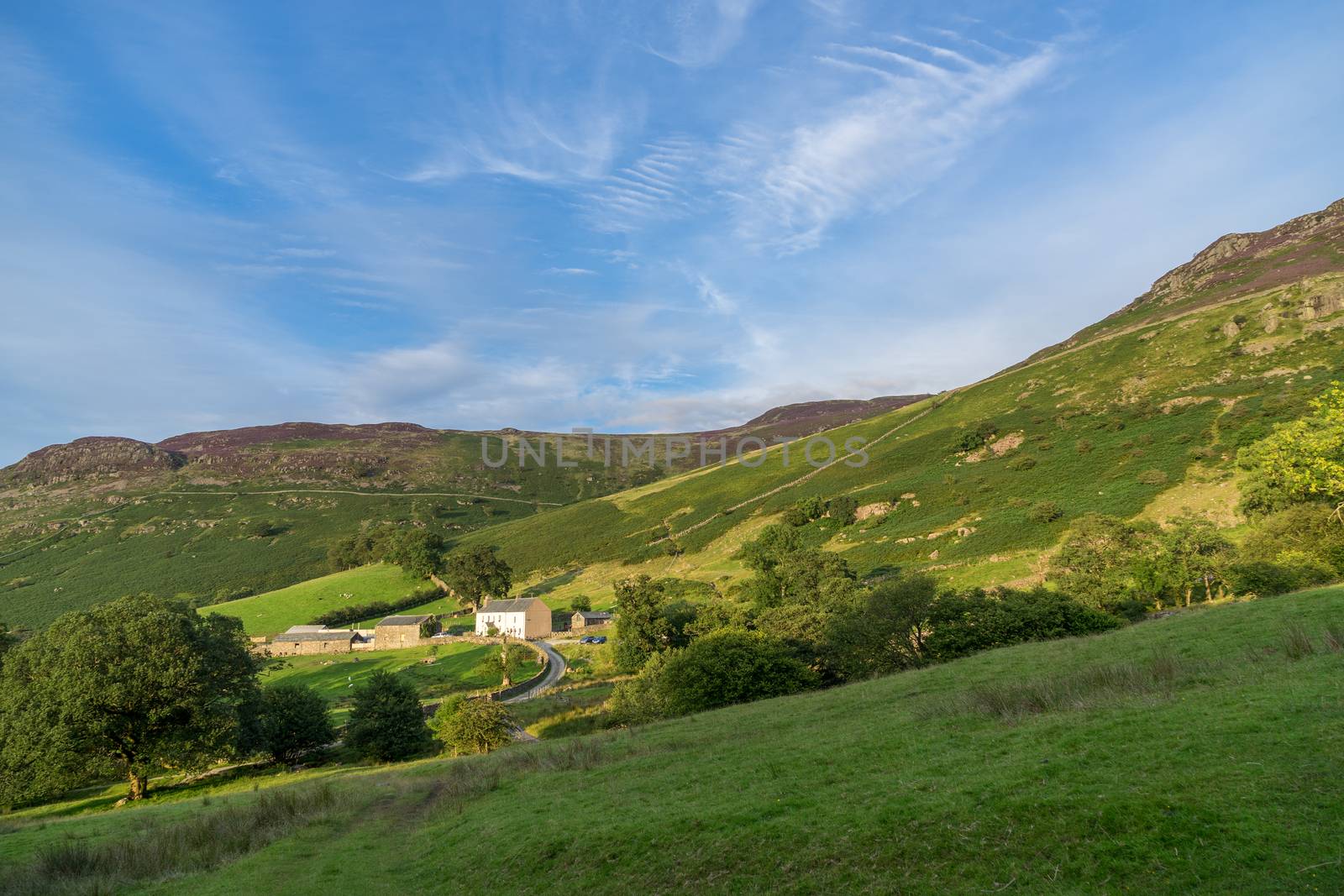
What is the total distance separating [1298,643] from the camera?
54.7 feet

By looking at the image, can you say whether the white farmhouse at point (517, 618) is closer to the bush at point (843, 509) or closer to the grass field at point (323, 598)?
the grass field at point (323, 598)

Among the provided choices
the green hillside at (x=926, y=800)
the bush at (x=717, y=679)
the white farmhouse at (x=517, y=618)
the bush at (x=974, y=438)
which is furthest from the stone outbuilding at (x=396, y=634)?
the bush at (x=974, y=438)

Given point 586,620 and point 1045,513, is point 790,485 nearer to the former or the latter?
point 586,620

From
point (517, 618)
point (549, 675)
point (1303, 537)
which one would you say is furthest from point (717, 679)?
point (517, 618)

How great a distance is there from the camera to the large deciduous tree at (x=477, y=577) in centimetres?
11200

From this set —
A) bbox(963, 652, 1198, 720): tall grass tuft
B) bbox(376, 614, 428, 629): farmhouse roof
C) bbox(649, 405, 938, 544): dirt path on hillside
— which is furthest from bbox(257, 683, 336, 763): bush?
bbox(649, 405, 938, 544): dirt path on hillside

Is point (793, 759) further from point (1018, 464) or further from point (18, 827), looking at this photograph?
point (1018, 464)

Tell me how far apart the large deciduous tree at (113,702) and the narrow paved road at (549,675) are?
24379 mm

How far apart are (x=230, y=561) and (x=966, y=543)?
6747 inches

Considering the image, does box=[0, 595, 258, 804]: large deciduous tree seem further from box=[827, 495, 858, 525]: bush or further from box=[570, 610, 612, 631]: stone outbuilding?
box=[827, 495, 858, 525]: bush

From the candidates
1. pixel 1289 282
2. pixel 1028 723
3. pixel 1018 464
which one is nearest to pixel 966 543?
pixel 1018 464

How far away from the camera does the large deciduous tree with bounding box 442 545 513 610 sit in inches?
4409

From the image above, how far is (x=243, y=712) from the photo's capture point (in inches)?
1555

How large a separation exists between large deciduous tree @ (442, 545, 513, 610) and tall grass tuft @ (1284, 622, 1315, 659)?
4255 inches
